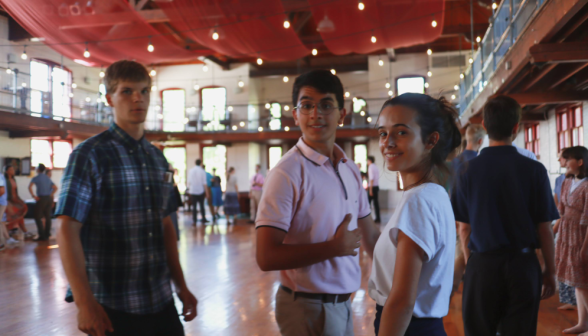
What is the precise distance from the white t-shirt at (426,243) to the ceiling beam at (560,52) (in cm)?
388

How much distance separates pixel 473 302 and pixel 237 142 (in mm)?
17259

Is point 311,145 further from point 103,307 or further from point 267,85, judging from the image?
point 267,85

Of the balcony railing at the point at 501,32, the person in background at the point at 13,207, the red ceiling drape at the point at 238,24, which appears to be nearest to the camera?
the balcony railing at the point at 501,32

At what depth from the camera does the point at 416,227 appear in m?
1.09

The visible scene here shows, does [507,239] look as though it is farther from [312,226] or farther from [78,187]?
[78,187]

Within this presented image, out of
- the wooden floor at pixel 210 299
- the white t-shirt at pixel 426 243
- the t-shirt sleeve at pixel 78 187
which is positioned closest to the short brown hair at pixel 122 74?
the t-shirt sleeve at pixel 78 187

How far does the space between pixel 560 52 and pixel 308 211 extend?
387 cm

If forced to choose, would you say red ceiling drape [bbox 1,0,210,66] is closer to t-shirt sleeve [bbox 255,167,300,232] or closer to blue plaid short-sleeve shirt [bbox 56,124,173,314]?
blue plaid short-sleeve shirt [bbox 56,124,173,314]

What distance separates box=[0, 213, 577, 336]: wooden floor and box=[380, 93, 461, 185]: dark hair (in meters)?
2.66

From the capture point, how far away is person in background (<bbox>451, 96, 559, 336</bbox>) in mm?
2145

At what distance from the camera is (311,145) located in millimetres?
1671

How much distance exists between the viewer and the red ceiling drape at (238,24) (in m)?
7.30

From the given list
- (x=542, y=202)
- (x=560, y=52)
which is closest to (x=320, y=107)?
(x=542, y=202)

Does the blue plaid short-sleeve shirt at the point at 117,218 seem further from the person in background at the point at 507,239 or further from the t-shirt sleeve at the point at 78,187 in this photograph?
the person in background at the point at 507,239
